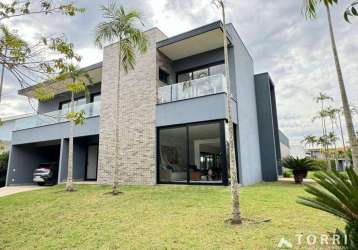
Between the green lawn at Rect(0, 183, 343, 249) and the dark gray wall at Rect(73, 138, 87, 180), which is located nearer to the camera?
the green lawn at Rect(0, 183, 343, 249)

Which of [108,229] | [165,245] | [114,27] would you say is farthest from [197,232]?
[114,27]

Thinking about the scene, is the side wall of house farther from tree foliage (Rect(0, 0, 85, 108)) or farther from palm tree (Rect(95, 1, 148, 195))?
tree foliage (Rect(0, 0, 85, 108))

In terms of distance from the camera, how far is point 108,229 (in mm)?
5477

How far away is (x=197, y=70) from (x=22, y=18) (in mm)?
10585

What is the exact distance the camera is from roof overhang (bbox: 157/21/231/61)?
1149 cm

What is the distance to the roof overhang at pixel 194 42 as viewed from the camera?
1149cm

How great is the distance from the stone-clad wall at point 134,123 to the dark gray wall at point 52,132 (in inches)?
45.1

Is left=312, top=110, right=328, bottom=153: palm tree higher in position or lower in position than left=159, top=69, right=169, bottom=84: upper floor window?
lower

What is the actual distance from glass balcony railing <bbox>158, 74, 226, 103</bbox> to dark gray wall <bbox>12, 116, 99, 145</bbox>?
5387 millimetres

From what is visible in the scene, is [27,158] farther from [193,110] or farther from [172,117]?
[193,110]

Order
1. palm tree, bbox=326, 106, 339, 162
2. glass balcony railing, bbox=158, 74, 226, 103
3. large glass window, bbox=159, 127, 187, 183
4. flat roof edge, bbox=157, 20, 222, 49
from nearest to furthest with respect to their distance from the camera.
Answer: glass balcony railing, bbox=158, 74, 226, 103 < flat roof edge, bbox=157, 20, 222, 49 < large glass window, bbox=159, 127, 187, 183 < palm tree, bbox=326, 106, 339, 162

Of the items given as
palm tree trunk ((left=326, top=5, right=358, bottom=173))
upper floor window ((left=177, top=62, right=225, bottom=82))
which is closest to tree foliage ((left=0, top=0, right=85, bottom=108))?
palm tree trunk ((left=326, top=5, right=358, bottom=173))

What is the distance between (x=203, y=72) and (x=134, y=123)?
5.15 m

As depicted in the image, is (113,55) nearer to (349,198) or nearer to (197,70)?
(197,70)
